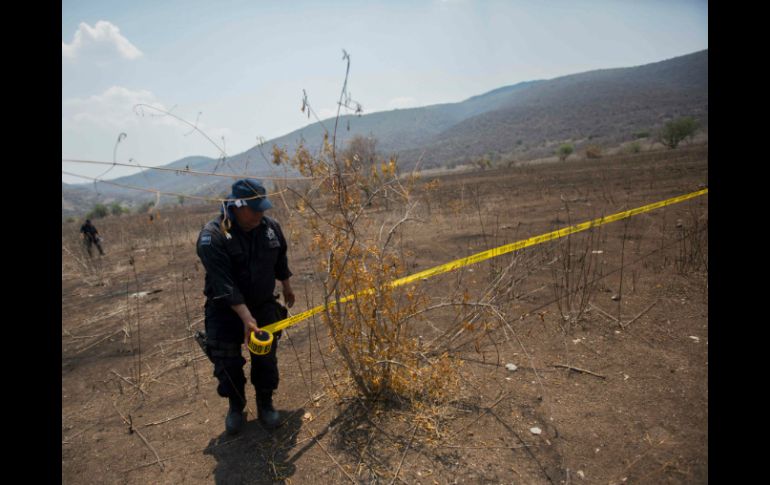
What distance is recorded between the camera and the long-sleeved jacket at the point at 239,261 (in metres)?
2.29

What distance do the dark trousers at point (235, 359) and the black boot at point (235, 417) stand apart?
42mm

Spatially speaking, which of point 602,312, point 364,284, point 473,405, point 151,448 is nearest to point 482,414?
point 473,405

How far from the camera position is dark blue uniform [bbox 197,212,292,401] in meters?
2.30

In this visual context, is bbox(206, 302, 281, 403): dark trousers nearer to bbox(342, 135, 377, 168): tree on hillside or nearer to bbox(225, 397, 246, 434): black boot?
bbox(225, 397, 246, 434): black boot

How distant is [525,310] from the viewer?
3.92m

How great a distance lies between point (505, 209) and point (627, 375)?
8756mm

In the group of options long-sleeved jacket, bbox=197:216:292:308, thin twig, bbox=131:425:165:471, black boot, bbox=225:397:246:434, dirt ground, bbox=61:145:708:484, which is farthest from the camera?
black boot, bbox=225:397:246:434

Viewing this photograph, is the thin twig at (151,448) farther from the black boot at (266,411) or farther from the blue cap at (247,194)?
the blue cap at (247,194)

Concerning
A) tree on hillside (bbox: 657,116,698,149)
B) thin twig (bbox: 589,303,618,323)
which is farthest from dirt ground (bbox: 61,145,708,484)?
tree on hillside (bbox: 657,116,698,149)

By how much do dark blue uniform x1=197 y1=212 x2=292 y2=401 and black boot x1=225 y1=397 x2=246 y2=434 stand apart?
0.05 metres

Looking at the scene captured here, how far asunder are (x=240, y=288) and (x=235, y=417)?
3.13 feet
